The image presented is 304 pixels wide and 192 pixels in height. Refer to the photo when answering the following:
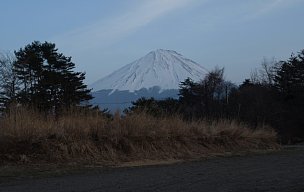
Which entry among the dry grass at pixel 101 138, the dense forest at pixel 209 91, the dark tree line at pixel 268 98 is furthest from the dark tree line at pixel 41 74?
the dry grass at pixel 101 138

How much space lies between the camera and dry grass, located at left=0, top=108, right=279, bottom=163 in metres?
17.9

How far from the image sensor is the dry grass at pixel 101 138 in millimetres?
17875

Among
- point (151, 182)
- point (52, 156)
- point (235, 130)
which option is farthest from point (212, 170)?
point (235, 130)

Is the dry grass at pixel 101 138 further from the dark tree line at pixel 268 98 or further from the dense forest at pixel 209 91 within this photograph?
the dark tree line at pixel 268 98

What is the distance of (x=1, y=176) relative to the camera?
1421 centimetres

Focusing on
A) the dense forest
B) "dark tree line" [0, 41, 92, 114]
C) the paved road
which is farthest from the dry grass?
"dark tree line" [0, 41, 92, 114]

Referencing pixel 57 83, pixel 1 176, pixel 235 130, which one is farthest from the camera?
pixel 57 83

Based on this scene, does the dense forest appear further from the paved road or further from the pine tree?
the paved road

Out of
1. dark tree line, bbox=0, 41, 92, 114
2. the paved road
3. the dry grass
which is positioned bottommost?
the paved road

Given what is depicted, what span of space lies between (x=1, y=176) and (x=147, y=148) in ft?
25.5

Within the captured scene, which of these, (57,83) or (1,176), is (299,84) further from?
(1,176)

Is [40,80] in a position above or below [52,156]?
above

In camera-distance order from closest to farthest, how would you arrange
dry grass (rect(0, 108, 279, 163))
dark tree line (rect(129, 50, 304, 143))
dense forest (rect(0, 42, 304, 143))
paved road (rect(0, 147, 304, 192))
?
paved road (rect(0, 147, 304, 192)), dry grass (rect(0, 108, 279, 163)), dense forest (rect(0, 42, 304, 143)), dark tree line (rect(129, 50, 304, 143))

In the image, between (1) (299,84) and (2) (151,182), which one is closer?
(2) (151,182)
